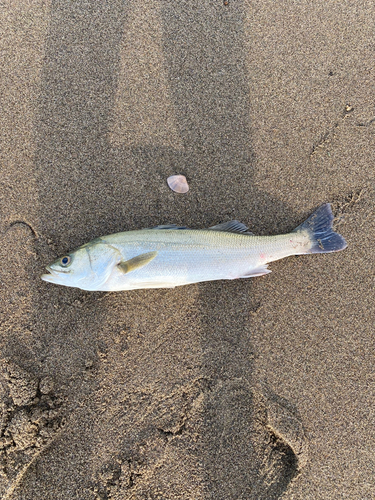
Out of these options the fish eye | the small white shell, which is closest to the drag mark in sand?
the small white shell

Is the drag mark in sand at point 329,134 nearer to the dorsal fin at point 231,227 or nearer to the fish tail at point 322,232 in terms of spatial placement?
the fish tail at point 322,232

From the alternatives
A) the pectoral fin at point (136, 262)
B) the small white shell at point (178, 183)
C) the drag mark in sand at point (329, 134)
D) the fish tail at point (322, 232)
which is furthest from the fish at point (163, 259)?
the drag mark in sand at point (329, 134)

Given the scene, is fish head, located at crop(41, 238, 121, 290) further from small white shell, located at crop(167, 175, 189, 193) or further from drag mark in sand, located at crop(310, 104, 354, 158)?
drag mark in sand, located at crop(310, 104, 354, 158)

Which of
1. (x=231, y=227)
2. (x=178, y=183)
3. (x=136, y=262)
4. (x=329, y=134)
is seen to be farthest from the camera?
(x=329, y=134)

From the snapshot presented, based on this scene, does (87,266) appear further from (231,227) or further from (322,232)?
(322,232)

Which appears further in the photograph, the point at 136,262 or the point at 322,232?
the point at 322,232

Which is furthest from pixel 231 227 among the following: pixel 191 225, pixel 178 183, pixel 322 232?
pixel 322 232

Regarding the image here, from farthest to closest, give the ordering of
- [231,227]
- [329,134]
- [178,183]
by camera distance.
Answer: [329,134], [178,183], [231,227]
